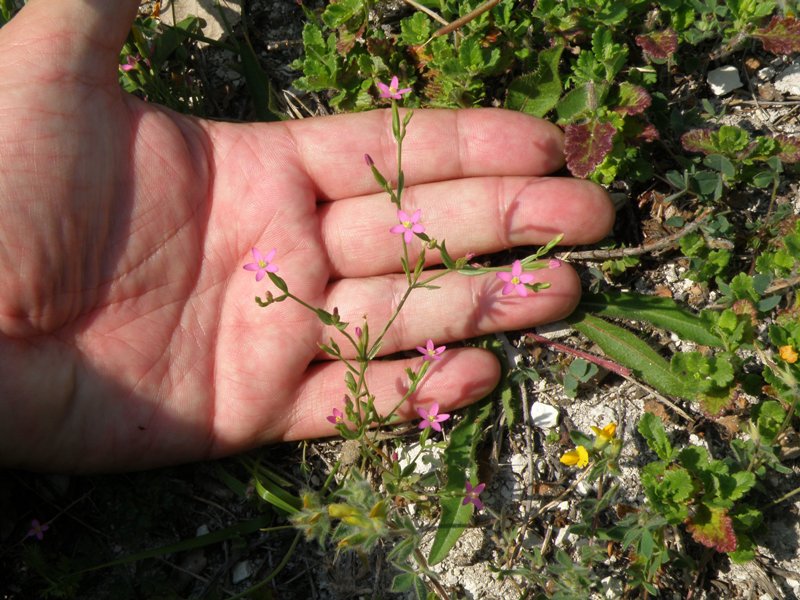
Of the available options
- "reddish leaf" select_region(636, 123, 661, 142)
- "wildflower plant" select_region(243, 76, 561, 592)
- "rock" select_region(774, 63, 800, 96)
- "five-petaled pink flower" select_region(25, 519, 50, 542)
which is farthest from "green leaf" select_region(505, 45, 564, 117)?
"five-petaled pink flower" select_region(25, 519, 50, 542)

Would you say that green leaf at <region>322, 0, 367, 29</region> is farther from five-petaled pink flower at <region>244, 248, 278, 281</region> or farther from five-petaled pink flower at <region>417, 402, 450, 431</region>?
five-petaled pink flower at <region>417, 402, 450, 431</region>

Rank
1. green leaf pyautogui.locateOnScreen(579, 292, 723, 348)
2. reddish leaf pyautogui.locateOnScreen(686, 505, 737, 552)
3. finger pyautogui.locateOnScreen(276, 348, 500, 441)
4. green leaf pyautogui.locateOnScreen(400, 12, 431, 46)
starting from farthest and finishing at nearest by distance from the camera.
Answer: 1. green leaf pyautogui.locateOnScreen(400, 12, 431, 46)
2. green leaf pyautogui.locateOnScreen(579, 292, 723, 348)
3. finger pyautogui.locateOnScreen(276, 348, 500, 441)
4. reddish leaf pyautogui.locateOnScreen(686, 505, 737, 552)

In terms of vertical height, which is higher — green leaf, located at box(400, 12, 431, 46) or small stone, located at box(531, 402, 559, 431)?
green leaf, located at box(400, 12, 431, 46)

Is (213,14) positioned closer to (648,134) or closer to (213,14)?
(213,14)

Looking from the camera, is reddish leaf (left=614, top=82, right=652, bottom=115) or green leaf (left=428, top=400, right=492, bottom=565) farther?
reddish leaf (left=614, top=82, right=652, bottom=115)

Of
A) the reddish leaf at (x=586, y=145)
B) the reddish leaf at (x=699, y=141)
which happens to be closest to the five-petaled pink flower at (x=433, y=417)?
the reddish leaf at (x=586, y=145)

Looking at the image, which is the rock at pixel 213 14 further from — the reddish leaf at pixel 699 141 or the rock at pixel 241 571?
the rock at pixel 241 571

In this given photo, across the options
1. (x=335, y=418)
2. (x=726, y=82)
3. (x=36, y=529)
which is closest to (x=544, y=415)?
(x=335, y=418)

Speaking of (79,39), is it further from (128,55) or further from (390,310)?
(390,310)

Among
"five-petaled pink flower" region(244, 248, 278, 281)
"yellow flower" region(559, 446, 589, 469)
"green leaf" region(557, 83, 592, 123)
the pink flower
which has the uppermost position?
"green leaf" region(557, 83, 592, 123)
